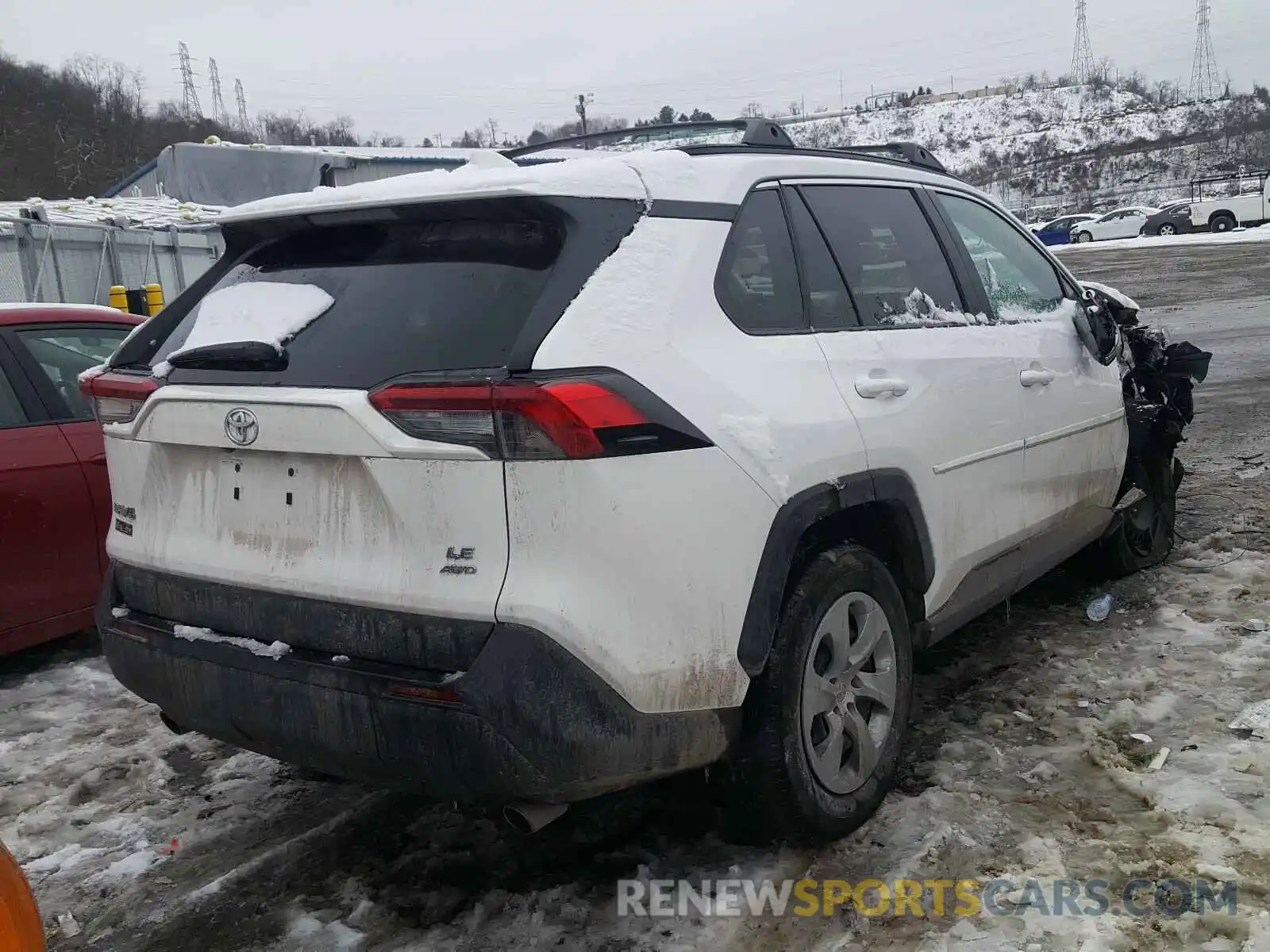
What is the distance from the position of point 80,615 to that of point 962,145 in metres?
115

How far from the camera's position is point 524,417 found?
7.27 feet

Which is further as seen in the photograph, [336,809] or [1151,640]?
[1151,640]

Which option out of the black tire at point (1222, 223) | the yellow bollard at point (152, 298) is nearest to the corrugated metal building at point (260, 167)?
the yellow bollard at point (152, 298)

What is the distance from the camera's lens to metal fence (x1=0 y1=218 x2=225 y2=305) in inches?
559

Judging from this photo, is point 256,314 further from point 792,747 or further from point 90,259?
point 90,259

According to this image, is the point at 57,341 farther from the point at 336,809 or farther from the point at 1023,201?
the point at 1023,201

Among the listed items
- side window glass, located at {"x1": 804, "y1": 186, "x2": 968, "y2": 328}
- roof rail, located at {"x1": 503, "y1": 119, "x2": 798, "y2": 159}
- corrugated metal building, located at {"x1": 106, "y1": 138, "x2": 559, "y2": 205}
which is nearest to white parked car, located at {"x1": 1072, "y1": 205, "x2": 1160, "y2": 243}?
corrugated metal building, located at {"x1": 106, "y1": 138, "x2": 559, "y2": 205}

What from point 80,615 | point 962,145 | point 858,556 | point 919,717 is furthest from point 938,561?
point 962,145

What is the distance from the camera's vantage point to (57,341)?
193 inches

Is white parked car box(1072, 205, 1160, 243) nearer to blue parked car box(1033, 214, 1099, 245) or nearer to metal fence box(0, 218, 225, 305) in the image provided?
blue parked car box(1033, 214, 1099, 245)

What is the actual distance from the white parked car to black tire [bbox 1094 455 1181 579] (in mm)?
43199

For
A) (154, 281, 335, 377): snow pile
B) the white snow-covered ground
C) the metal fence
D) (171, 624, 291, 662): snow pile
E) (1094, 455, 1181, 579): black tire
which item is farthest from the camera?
the white snow-covered ground

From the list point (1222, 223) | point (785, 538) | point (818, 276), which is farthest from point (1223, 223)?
point (785, 538)

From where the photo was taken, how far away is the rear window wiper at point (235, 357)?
99.9 inches
